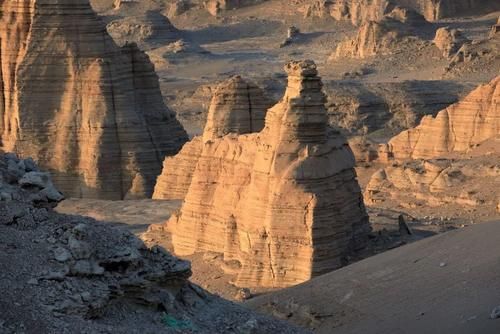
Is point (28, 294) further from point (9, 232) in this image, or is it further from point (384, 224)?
point (384, 224)

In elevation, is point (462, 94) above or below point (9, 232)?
below

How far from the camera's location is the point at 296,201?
23.1 metres

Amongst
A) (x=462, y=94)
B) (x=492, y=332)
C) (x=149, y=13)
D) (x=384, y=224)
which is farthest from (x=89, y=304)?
(x=149, y=13)

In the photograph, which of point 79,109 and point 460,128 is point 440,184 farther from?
point 79,109

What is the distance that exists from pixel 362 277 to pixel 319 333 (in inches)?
86.2

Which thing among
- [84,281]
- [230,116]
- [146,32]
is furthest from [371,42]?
[84,281]

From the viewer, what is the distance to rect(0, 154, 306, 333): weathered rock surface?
11852 millimetres

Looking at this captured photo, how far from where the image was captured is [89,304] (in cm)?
1216

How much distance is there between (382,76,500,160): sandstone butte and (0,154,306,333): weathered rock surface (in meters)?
23.0

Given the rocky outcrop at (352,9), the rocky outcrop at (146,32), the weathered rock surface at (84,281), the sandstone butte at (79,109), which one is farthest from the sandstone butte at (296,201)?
the rocky outcrop at (352,9)

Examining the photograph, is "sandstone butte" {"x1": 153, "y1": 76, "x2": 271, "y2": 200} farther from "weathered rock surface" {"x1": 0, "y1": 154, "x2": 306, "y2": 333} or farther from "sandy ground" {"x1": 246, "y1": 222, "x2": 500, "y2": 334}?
"weathered rock surface" {"x1": 0, "y1": 154, "x2": 306, "y2": 333}

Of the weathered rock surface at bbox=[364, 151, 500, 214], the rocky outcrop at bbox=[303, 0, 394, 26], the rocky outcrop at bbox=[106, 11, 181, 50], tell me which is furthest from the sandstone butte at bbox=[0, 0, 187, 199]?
the rocky outcrop at bbox=[303, 0, 394, 26]

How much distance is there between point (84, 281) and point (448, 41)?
219 feet

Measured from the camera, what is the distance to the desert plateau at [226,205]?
12969 millimetres
